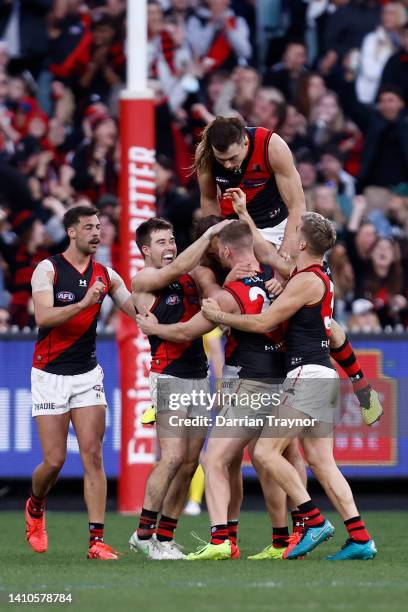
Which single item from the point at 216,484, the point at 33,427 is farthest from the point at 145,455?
the point at 216,484

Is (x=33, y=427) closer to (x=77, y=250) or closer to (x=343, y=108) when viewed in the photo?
(x=77, y=250)

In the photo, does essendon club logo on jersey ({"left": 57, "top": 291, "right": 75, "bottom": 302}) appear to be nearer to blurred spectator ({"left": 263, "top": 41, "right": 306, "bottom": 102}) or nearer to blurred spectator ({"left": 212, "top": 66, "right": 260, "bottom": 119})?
blurred spectator ({"left": 212, "top": 66, "right": 260, "bottom": 119})

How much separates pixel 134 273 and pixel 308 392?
396 centimetres

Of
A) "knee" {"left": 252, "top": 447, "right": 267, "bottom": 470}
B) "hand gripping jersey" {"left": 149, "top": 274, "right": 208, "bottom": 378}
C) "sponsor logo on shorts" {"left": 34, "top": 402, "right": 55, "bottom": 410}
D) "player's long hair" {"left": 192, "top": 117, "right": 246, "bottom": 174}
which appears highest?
"player's long hair" {"left": 192, "top": 117, "right": 246, "bottom": 174}

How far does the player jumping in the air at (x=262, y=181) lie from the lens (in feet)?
31.1

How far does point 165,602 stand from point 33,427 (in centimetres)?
675

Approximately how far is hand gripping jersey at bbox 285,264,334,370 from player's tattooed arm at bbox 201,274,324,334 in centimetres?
6

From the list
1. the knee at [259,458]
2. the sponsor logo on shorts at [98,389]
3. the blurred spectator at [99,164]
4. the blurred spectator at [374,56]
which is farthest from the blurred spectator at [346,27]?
the knee at [259,458]

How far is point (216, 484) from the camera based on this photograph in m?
9.25

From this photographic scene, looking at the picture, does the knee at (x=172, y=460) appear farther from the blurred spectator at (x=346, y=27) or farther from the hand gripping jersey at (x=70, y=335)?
the blurred spectator at (x=346, y=27)

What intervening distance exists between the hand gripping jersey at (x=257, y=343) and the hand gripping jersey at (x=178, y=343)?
323 mm

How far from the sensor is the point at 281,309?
29.9ft

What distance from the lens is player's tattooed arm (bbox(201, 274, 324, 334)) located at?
913 centimetres

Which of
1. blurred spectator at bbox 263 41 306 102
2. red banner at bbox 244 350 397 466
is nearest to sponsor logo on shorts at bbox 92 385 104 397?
red banner at bbox 244 350 397 466
